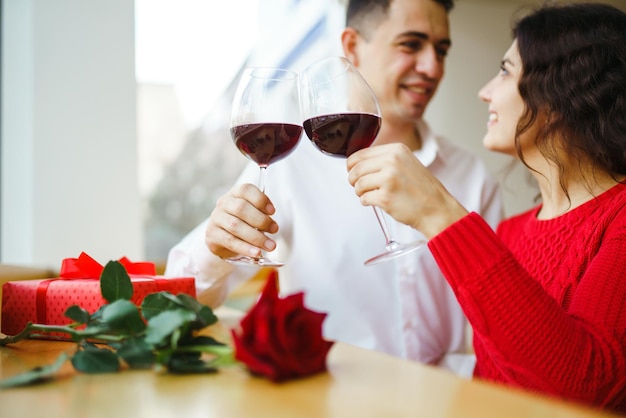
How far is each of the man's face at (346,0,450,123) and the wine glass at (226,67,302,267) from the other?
103 centimetres

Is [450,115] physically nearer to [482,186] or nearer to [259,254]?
[482,186]

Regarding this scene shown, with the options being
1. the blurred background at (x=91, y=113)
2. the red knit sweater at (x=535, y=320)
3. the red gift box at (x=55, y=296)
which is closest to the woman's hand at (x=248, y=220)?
the red gift box at (x=55, y=296)

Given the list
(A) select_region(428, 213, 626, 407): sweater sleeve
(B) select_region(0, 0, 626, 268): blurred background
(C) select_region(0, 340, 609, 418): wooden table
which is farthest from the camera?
(B) select_region(0, 0, 626, 268): blurred background

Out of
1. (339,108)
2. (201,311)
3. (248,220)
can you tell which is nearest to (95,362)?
(201,311)

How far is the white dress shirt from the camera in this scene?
189cm

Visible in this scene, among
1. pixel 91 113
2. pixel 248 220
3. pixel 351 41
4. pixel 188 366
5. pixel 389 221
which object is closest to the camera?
pixel 188 366

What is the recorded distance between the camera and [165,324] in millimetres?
729

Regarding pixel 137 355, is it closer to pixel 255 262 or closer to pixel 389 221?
pixel 255 262

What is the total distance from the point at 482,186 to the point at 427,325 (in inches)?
20.2

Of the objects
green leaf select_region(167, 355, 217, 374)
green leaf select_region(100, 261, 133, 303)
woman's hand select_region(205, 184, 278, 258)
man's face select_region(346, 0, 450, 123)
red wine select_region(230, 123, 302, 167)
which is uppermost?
man's face select_region(346, 0, 450, 123)

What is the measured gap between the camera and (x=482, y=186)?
79.3 inches

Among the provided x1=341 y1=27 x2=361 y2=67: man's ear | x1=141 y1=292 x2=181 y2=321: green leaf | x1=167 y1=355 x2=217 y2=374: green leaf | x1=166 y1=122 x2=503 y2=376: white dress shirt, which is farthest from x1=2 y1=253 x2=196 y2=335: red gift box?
x1=341 y1=27 x2=361 y2=67: man's ear

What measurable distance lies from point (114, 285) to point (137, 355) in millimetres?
152

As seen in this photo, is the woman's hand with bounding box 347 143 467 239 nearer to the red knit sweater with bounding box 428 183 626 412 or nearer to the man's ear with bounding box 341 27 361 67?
the red knit sweater with bounding box 428 183 626 412
